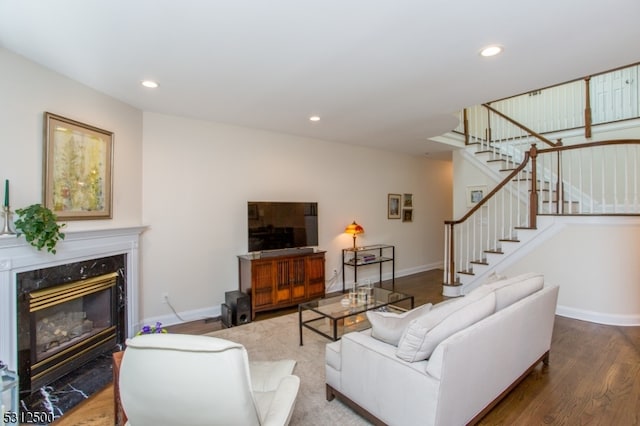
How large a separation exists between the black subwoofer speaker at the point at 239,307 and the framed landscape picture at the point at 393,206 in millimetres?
3407

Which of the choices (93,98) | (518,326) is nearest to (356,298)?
(518,326)

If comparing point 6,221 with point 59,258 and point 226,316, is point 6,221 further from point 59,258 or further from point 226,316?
point 226,316

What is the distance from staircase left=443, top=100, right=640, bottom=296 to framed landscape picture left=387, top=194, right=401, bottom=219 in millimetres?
1196

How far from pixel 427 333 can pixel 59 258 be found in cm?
291

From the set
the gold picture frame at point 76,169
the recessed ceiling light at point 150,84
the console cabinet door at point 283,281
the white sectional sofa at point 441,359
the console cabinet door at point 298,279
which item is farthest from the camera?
the console cabinet door at point 298,279

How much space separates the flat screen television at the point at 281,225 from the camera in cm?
434

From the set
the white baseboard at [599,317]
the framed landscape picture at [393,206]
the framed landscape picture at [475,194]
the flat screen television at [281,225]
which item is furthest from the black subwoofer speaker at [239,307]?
the framed landscape picture at [475,194]

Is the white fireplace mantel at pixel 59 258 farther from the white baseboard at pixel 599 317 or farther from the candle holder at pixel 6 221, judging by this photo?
the white baseboard at pixel 599 317

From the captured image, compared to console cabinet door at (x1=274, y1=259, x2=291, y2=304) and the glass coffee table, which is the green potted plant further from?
console cabinet door at (x1=274, y1=259, x2=291, y2=304)

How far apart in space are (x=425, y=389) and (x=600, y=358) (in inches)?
96.4

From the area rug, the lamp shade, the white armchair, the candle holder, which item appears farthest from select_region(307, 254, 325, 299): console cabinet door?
the white armchair

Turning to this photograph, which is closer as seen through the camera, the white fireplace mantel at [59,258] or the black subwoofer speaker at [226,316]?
the white fireplace mantel at [59,258]

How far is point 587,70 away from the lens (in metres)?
2.73

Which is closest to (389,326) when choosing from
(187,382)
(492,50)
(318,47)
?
(187,382)
